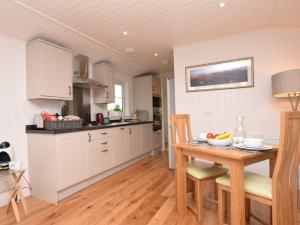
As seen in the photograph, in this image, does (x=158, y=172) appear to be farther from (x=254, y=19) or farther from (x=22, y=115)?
(x=254, y=19)

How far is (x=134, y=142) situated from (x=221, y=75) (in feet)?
7.31

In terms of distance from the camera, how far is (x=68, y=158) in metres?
2.34

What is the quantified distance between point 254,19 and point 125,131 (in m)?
2.81

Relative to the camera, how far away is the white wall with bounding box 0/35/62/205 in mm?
2260

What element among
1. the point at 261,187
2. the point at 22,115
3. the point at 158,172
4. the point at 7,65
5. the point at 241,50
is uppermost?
the point at 241,50

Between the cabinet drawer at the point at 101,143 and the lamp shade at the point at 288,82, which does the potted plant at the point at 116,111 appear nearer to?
the cabinet drawer at the point at 101,143

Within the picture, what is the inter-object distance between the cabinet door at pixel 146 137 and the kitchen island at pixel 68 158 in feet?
3.44

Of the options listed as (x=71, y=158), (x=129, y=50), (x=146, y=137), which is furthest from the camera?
(x=146, y=137)

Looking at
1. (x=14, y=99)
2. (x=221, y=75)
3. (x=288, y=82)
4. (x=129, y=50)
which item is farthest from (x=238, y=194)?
(x=129, y=50)

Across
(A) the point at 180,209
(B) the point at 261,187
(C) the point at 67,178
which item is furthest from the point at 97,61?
(B) the point at 261,187

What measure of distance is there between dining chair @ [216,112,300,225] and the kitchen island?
209cm

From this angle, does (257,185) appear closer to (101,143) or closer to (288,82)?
(288,82)

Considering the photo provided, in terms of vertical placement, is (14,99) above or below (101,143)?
above

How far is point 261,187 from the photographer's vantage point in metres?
1.41
